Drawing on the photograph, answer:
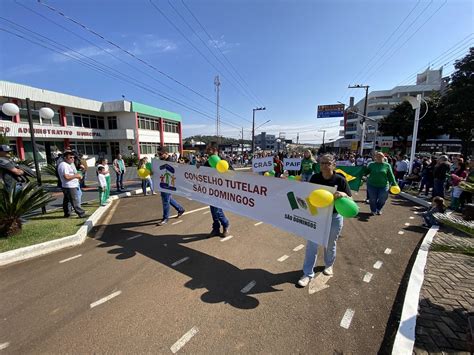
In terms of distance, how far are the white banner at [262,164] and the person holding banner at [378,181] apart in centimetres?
533

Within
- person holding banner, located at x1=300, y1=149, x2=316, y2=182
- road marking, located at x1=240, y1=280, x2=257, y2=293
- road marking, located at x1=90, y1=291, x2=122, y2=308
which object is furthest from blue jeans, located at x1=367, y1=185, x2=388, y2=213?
road marking, located at x1=90, y1=291, x2=122, y2=308

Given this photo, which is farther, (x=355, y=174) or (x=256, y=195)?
(x=355, y=174)

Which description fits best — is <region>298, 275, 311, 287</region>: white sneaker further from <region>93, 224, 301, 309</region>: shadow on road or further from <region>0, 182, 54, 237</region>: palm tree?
<region>0, 182, 54, 237</region>: palm tree

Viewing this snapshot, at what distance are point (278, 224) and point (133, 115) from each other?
102ft

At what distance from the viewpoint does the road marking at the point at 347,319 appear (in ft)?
8.41


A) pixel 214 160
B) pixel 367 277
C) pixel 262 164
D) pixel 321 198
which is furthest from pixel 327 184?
pixel 262 164

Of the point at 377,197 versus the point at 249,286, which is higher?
the point at 377,197

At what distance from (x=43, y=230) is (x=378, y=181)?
27.9ft

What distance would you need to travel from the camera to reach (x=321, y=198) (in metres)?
2.96

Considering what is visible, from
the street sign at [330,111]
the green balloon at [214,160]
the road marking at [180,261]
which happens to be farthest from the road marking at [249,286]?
the street sign at [330,111]

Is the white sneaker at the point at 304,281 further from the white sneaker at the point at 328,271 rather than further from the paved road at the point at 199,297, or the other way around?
the white sneaker at the point at 328,271

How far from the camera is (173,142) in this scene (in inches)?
1582

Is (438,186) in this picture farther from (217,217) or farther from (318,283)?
(217,217)

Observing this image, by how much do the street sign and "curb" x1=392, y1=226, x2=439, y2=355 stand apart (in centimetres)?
3462
